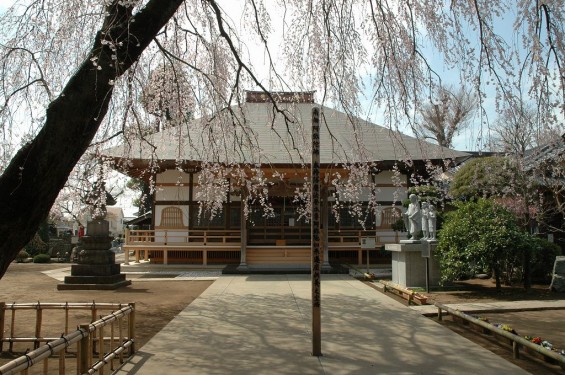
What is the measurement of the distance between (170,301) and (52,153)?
7.72 m

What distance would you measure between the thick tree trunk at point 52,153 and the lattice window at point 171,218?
16.3 meters

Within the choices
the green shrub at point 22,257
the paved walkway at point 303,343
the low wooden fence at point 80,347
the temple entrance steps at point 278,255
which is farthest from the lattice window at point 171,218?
the green shrub at point 22,257

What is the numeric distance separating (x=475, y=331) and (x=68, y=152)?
656 centimetres

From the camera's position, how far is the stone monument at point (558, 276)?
39.4 feet

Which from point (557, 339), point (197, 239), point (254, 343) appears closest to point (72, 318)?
point (254, 343)

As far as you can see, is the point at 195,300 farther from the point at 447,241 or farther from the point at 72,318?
the point at 447,241

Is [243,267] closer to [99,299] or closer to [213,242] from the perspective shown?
[213,242]

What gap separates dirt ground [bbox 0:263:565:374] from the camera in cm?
705

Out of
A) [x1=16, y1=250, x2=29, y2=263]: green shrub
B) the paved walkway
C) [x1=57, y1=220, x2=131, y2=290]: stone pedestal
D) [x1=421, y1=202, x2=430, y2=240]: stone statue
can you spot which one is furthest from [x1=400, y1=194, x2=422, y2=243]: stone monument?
[x1=16, y1=250, x2=29, y2=263]: green shrub

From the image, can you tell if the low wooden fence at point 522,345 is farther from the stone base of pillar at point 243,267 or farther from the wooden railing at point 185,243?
the wooden railing at point 185,243

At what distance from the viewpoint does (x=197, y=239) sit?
20406 millimetres

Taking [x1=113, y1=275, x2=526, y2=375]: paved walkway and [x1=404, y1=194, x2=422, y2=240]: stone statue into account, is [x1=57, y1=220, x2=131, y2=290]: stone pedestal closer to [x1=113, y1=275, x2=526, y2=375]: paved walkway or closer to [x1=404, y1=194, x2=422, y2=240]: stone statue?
[x1=113, y1=275, x2=526, y2=375]: paved walkway

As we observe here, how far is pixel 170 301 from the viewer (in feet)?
36.4

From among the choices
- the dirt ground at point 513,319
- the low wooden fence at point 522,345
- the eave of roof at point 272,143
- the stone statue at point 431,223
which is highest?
the eave of roof at point 272,143
